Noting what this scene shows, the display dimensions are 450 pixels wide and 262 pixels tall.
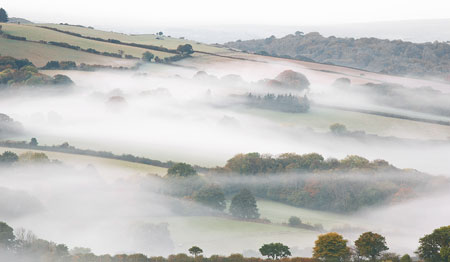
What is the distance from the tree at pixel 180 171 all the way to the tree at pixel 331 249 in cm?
2342

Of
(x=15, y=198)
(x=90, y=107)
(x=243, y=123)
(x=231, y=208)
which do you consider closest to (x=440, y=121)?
(x=243, y=123)

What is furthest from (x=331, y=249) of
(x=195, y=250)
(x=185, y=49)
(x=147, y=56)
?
(x=185, y=49)

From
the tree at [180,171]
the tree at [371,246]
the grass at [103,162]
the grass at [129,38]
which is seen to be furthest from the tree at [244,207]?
the grass at [129,38]

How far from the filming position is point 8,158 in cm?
7494

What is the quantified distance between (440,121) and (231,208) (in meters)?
68.2

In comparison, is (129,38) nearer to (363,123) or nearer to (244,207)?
(363,123)

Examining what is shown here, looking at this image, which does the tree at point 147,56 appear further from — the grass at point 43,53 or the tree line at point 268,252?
the tree line at point 268,252

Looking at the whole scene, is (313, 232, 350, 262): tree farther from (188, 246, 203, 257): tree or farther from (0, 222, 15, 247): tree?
(0, 222, 15, 247): tree

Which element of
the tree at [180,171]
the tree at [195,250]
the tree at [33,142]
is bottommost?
the tree at [195,250]

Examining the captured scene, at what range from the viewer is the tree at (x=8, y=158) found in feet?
244

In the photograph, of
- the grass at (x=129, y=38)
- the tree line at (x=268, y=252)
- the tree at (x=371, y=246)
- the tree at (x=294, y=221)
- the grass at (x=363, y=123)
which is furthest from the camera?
the grass at (x=129, y=38)

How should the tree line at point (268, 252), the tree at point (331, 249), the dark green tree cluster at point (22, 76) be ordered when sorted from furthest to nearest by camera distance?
the dark green tree cluster at point (22, 76), the tree at point (331, 249), the tree line at point (268, 252)

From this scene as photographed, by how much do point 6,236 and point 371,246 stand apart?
26360mm

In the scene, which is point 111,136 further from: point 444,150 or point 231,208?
point 444,150
